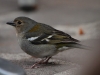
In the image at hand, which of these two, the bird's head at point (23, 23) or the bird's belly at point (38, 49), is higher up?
the bird's head at point (23, 23)

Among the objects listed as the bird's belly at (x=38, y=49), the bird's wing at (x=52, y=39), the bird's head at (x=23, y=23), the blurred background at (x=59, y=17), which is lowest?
the bird's belly at (x=38, y=49)

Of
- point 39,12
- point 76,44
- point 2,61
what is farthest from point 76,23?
point 2,61

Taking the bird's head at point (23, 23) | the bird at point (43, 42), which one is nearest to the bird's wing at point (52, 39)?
the bird at point (43, 42)

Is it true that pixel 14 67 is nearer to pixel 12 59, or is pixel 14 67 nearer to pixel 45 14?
pixel 12 59

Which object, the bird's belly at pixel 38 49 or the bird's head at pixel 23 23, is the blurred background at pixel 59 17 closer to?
the bird's belly at pixel 38 49

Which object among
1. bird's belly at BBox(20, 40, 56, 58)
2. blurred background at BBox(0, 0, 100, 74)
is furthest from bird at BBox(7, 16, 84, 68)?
blurred background at BBox(0, 0, 100, 74)

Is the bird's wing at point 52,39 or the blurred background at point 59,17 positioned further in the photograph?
the blurred background at point 59,17

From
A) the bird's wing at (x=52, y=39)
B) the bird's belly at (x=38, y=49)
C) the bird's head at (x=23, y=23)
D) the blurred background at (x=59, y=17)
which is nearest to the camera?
the bird's belly at (x=38, y=49)

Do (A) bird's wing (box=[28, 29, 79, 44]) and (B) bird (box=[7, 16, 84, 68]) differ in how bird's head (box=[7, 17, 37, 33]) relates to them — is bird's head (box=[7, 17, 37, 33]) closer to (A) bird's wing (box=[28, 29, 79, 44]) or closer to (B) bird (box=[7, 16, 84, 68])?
(B) bird (box=[7, 16, 84, 68])
